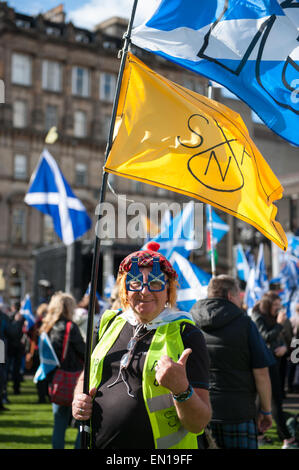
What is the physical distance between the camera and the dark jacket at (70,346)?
682cm

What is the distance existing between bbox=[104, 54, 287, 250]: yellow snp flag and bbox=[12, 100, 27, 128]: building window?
163 ft

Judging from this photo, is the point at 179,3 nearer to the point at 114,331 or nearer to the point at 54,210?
the point at 114,331

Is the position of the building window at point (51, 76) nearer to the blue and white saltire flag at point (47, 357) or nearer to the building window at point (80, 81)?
the building window at point (80, 81)

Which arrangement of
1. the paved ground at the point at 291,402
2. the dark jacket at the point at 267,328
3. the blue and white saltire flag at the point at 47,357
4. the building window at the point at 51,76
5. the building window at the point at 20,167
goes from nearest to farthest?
the blue and white saltire flag at the point at 47,357
the dark jacket at the point at 267,328
the paved ground at the point at 291,402
the building window at the point at 20,167
the building window at the point at 51,76

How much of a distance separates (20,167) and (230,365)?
47511 mm

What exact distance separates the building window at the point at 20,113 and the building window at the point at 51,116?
70.1 inches

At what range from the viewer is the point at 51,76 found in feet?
177

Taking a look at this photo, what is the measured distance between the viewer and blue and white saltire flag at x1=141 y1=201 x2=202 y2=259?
26.8 feet

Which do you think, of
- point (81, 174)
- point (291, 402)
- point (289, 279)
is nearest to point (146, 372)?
point (291, 402)

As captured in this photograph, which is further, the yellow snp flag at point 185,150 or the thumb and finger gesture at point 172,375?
the yellow snp flag at point 185,150

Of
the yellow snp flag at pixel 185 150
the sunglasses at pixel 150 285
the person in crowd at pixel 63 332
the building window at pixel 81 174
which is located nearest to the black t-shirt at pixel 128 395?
the sunglasses at pixel 150 285

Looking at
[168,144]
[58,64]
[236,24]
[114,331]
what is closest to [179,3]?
[236,24]

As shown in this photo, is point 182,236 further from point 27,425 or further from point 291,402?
point 291,402

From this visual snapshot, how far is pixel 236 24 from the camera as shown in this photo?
4.34 metres
